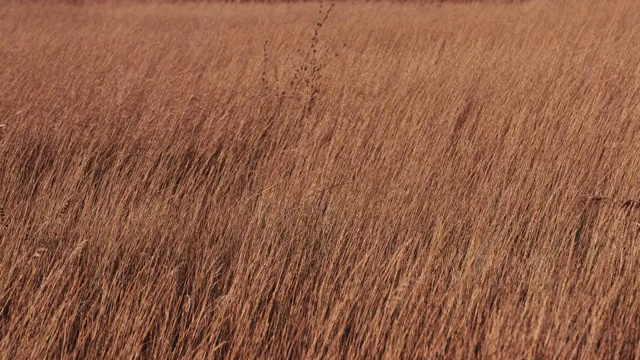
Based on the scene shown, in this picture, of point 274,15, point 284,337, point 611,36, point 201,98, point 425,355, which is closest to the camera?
point 425,355

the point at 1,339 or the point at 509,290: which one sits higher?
the point at 509,290

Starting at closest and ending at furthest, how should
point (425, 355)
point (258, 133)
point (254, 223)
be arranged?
point (425, 355), point (254, 223), point (258, 133)

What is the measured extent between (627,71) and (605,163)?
1.73 metres

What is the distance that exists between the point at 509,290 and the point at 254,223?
101 centimetres

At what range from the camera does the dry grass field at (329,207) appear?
1.97 meters

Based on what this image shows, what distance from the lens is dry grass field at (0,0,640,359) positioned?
1.97 meters

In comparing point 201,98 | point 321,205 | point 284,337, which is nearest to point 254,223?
point 321,205

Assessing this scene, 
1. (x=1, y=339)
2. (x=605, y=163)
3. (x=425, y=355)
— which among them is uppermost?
(x=605, y=163)

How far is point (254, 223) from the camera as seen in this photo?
261 centimetres

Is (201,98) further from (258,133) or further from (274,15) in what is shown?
(274,15)

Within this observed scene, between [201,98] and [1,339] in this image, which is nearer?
[1,339]

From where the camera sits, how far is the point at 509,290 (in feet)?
6.79

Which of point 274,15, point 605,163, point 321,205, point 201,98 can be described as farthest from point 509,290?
point 274,15

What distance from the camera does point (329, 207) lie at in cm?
268
